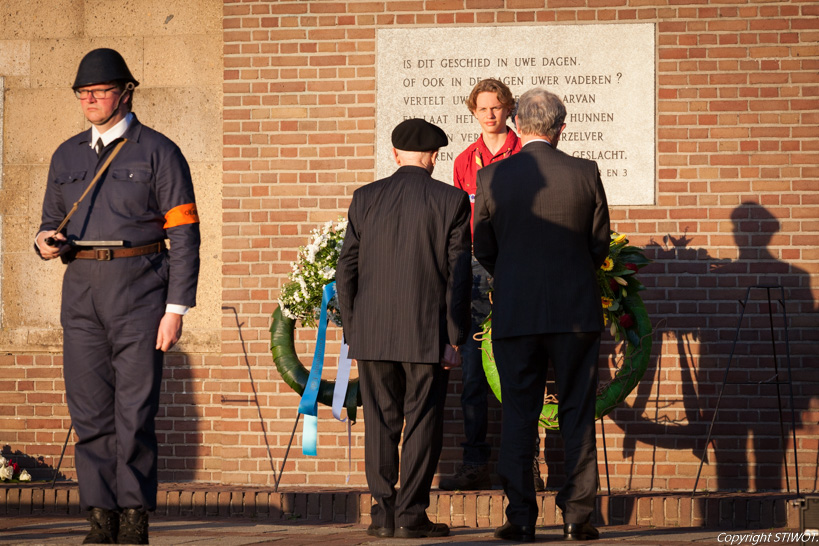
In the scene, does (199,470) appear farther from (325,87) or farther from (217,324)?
(325,87)

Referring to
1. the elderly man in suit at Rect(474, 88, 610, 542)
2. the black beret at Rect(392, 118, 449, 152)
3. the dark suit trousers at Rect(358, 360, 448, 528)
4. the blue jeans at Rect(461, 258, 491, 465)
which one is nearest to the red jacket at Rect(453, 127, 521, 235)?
the blue jeans at Rect(461, 258, 491, 465)

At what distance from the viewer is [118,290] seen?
4.68 metres

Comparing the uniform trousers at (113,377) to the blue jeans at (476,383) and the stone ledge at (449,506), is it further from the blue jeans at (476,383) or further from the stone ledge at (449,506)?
the blue jeans at (476,383)

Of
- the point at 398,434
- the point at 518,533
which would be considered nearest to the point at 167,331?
the point at 398,434

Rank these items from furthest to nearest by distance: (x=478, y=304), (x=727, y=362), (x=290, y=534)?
(x=727, y=362) < (x=478, y=304) < (x=290, y=534)

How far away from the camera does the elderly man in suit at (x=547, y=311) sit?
198 inches

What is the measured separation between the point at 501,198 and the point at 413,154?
534 mm

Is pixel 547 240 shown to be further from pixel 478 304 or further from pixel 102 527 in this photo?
pixel 102 527

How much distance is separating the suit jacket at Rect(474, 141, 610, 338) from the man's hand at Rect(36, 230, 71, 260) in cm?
194

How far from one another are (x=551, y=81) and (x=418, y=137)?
2.25 m

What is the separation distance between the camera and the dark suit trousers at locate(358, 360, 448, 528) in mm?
5164

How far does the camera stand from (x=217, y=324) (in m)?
7.74

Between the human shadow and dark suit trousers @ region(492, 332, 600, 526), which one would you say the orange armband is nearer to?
dark suit trousers @ region(492, 332, 600, 526)

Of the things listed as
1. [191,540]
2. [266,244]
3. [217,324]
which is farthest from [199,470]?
[191,540]
